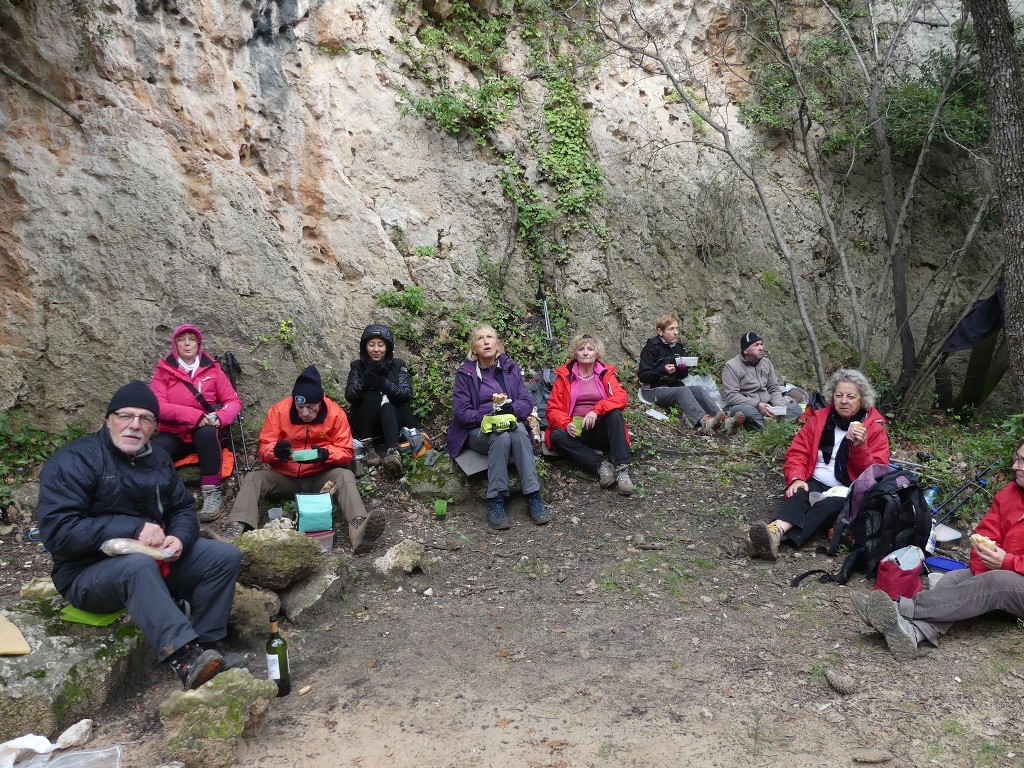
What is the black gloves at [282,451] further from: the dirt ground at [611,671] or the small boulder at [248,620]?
the small boulder at [248,620]

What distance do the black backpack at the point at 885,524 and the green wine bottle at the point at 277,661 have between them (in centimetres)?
338

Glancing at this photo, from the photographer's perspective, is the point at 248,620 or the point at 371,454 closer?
the point at 248,620

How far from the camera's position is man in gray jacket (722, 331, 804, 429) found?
8.45m

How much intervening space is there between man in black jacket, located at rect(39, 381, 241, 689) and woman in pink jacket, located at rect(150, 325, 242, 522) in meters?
2.22

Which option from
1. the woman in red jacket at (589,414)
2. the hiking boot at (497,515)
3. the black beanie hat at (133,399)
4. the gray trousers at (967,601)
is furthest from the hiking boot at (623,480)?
the black beanie hat at (133,399)

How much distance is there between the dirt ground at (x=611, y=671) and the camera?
131 inches

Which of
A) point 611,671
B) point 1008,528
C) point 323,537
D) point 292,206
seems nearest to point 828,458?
point 1008,528

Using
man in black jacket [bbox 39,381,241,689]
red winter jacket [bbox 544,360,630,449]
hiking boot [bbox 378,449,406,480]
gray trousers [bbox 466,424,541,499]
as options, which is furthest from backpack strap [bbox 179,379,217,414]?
red winter jacket [bbox 544,360,630,449]

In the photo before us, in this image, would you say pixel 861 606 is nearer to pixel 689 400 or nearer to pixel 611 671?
pixel 611 671

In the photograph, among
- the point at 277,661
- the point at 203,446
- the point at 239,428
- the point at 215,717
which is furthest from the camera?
the point at 239,428

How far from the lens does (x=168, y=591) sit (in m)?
3.84

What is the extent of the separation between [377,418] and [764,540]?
3.85m

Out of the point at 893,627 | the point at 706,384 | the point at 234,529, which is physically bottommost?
the point at 893,627

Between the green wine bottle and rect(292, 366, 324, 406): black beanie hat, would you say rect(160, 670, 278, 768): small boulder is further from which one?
rect(292, 366, 324, 406): black beanie hat
